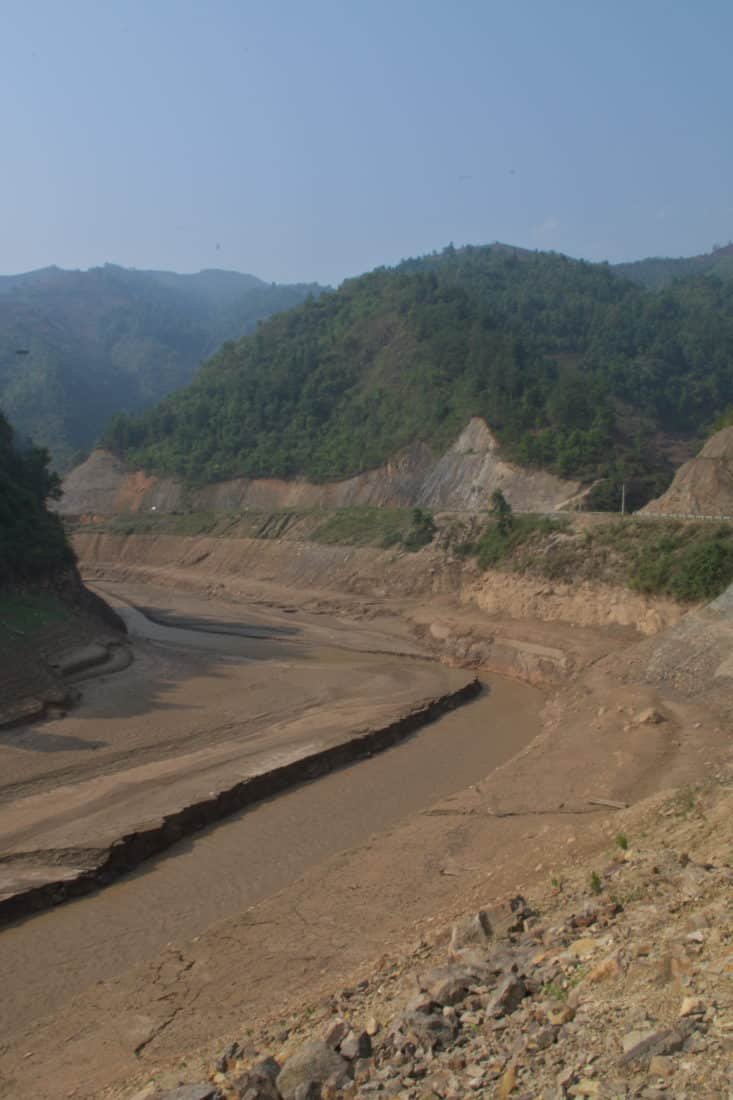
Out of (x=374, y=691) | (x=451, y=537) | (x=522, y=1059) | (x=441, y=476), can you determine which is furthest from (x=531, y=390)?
(x=522, y=1059)

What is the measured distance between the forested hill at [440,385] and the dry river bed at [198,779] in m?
27.2

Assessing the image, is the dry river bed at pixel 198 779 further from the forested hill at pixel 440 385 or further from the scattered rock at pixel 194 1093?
the forested hill at pixel 440 385

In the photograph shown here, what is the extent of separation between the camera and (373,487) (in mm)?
70438

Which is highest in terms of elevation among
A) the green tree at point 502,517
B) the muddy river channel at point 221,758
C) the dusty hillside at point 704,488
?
the dusty hillside at point 704,488

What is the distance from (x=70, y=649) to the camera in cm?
3328

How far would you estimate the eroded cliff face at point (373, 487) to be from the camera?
191ft

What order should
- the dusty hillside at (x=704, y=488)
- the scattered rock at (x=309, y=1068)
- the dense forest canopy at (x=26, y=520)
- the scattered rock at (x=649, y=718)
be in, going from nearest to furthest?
the scattered rock at (x=309, y=1068) < the scattered rock at (x=649, y=718) < the dense forest canopy at (x=26, y=520) < the dusty hillside at (x=704, y=488)

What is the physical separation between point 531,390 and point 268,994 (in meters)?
58.3

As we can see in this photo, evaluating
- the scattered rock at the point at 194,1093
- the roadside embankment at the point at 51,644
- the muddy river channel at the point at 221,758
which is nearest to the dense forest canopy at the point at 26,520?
the roadside embankment at the point at 51,644

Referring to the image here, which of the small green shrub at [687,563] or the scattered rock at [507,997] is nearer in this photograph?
the scattered rock at [507,997]

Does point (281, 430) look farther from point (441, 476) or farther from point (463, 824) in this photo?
point (463, 824)

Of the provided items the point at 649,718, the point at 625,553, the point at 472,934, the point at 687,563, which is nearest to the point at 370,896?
the point at 472,934

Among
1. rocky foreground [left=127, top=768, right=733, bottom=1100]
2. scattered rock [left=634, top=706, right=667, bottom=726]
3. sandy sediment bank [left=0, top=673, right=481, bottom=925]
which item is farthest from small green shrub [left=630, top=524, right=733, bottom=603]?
rocky foreground [left=127, top=768, right=733, bottom=1100]

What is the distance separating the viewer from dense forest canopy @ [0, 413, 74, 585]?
35.7 meters
